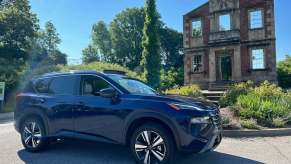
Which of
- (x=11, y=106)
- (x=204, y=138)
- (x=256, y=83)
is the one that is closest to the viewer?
(x=204, y=138)

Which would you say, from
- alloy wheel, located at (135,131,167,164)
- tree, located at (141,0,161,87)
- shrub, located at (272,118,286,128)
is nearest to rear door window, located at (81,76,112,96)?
alloy wheel, located at (135,131,167,164)

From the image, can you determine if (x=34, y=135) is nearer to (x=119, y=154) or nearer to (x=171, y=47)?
(x=119, y=154)

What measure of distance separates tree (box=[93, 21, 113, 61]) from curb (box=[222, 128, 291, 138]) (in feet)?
A: 161

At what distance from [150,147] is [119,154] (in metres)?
1.31

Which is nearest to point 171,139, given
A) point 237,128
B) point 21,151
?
point 21,151

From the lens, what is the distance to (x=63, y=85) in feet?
21.8

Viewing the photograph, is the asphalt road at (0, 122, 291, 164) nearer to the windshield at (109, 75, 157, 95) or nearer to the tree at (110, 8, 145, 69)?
the windshield at (109, 75, 157, 95)

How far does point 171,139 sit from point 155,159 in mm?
484

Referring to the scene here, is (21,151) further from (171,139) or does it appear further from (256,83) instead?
(256,83)

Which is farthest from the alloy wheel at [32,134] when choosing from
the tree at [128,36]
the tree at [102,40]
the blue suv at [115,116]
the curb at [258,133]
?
the tree at [102,40]

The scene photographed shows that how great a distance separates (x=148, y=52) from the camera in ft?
78.8

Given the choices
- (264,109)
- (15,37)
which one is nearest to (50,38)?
(15,37)

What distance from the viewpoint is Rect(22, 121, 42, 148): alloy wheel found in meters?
6.70

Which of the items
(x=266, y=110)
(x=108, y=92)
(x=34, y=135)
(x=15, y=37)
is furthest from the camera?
(x=15, y=37)
